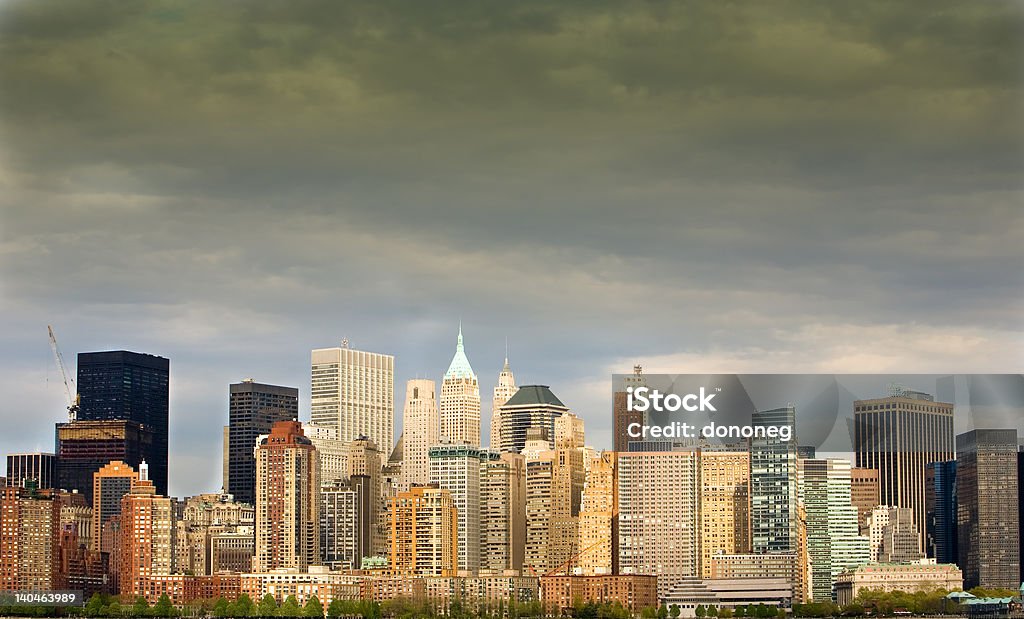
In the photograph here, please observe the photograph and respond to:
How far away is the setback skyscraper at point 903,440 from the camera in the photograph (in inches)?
832

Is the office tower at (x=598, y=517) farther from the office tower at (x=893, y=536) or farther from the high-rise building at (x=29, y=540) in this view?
the high-rise building at (x=29, y=540)

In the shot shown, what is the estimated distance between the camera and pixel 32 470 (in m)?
35.2

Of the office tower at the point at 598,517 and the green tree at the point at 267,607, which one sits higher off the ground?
the office tower at the point at 598,517

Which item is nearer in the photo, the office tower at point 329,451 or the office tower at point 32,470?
the office tower at point 32,470

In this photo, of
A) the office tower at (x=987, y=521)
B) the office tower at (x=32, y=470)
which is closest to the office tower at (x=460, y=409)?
the office tower at (x=32, y=470)

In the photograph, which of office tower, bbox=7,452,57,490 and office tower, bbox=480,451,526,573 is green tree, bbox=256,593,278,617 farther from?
office tower, bbox=7,452,57,490

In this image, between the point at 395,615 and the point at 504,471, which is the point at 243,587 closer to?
the point at 395,615

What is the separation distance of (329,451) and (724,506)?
1293 cm

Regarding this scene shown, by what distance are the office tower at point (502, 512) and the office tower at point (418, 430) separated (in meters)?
2.08

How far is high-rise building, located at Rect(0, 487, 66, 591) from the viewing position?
29.1 metres

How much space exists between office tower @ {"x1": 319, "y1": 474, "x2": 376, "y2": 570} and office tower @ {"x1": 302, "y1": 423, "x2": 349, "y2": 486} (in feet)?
0.71

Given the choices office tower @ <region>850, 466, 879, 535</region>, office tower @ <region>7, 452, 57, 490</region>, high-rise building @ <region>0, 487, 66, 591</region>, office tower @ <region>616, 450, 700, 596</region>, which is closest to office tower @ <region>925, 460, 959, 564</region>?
office tower @ <region>850, 466, 879, 535</region>

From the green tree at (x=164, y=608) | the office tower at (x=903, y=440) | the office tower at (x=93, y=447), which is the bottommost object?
the green tree at (x=164, y=608)

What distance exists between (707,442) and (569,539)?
27.2ft
